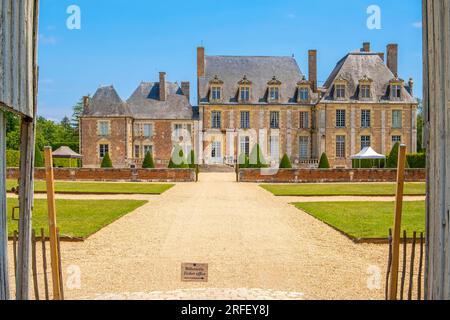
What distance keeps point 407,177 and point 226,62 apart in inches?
638

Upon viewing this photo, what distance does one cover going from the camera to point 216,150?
33.8 m

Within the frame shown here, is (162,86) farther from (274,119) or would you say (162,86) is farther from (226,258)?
(226,258)

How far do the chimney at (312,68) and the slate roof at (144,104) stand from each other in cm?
780

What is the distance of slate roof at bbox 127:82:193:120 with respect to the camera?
3416 cm

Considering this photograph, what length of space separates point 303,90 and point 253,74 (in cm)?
356

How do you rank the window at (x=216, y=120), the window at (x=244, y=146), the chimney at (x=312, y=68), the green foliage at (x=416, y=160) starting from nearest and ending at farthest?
the green foliage at (x=416, y=160)
the chimney at (x=312, y=68)
the window at (x=244, y=146)
the window at (x=216, y=120)

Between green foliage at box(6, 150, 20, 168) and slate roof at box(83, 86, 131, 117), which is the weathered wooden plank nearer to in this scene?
green foliage at box(6, 150, 20, 168)

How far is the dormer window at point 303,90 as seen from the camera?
110ft

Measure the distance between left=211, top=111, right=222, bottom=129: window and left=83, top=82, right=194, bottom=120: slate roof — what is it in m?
1.36

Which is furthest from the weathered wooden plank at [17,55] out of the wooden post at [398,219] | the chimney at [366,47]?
the chimney at [366,47]

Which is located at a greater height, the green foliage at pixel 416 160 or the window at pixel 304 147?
the window at pixel 304 147

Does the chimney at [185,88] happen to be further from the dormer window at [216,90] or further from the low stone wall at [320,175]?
the low stone wall at [320,175]

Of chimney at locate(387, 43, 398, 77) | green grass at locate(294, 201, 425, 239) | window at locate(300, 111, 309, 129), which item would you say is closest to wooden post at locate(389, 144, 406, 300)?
green grass at locate(294, 201, 425, 239)
